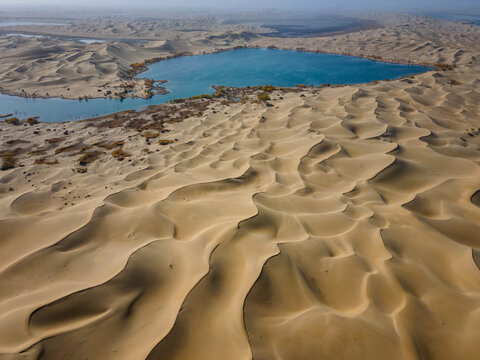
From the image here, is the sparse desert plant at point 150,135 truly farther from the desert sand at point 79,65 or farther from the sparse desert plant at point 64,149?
the desert sand at point 79,65

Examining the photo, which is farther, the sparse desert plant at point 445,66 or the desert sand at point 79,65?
the sparse desert plant at point 445,66

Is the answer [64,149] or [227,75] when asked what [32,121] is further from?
[227,75]

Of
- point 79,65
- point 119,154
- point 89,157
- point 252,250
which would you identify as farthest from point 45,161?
point 79,65

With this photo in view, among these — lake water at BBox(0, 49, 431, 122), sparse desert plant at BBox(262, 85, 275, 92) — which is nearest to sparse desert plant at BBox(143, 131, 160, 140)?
lake water at BBox(0, 49, 431, 122)

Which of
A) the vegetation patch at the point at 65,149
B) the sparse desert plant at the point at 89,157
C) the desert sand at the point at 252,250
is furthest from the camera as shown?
the vegetation patch at the point at 65,149

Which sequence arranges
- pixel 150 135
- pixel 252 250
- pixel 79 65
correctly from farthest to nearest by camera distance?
pixel 79 65 → pixel 150 135 → pixel 252 250

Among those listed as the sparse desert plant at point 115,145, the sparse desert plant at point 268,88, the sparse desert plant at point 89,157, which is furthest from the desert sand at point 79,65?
the sparse desert plant at point 89,157
